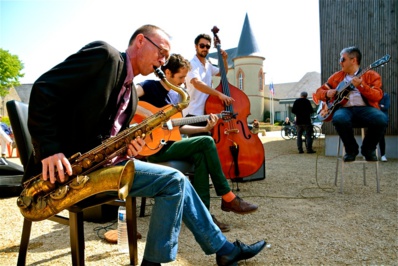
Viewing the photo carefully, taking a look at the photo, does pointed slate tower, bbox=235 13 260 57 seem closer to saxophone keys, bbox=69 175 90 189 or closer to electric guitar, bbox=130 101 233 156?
electric guitar, bbox=130 101 233 156

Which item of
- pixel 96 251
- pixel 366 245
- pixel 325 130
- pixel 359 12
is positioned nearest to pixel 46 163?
pixel 96 251

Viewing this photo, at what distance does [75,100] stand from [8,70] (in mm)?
36957

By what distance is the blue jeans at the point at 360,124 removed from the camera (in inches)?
161

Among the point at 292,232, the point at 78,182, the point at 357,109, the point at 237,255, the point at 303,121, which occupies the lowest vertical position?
the point at 292,232

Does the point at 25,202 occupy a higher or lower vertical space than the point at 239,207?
higher

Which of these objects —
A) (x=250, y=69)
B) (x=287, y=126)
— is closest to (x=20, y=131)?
(x=287, y=126)

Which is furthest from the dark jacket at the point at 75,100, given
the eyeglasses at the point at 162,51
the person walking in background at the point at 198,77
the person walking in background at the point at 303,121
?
the person walking in background at the point at 303,121

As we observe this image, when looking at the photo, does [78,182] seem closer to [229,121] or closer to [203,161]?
[203,161]

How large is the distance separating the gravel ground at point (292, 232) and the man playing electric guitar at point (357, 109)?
70 centimetres

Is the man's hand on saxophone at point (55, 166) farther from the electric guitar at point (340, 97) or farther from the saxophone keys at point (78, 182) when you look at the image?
the electric guitar at point (340, 97)

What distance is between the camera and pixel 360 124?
4.22 meters

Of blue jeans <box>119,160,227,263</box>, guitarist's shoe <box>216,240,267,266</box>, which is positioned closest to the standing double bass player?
guitarist's shoe <box>216,240,267,266</box>

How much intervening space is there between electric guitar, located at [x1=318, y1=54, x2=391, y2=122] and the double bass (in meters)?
1.21

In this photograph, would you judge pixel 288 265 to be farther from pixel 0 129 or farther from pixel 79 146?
pixel 0 129
